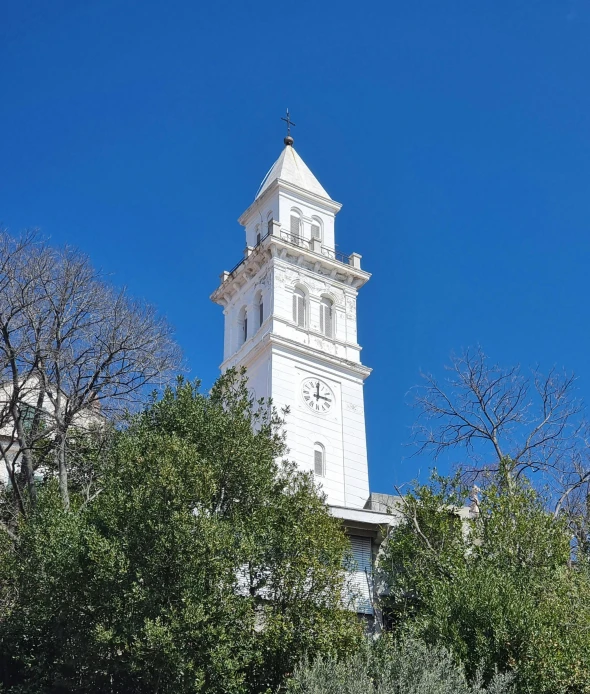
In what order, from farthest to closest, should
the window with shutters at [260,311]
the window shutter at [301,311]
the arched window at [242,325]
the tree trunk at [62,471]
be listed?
the arched window at [242,325] → the window with shutters at [260,311] → the window shutter at [301,311] → the tree trunk at [62,471]

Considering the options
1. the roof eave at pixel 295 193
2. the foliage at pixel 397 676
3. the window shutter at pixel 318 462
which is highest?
the roof eave at pixel 295 193

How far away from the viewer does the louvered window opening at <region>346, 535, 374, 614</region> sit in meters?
24.9

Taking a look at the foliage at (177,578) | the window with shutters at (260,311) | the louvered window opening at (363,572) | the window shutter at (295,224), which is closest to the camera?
the foliage at (177,578)

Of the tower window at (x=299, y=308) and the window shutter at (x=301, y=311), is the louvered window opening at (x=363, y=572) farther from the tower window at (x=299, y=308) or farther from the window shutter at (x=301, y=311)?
the window shutter at (x=301, y=311)

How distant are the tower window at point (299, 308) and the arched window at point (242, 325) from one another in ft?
11.3

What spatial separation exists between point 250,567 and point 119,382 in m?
8.94

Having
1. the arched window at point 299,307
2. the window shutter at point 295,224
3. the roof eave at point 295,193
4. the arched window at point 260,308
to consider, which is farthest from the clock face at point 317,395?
the roof eave at point 295,193

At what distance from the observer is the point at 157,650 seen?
17.8 metres

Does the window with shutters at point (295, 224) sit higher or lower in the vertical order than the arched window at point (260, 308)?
higher

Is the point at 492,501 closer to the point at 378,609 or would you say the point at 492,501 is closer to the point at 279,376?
the point at 378,609

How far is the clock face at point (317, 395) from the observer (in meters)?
45.3

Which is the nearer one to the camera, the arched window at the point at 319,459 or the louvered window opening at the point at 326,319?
the arched window at the point at 319,459

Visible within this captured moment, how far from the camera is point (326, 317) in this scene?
4947 cm

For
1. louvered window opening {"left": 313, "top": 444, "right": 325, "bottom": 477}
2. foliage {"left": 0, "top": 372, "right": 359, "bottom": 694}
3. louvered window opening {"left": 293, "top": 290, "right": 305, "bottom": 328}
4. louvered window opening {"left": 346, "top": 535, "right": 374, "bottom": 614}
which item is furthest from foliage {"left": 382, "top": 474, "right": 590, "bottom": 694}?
louvered window opening {"left": 293, "top": 290, "right": 305, "bottom": 328}
